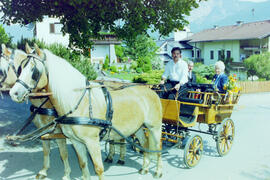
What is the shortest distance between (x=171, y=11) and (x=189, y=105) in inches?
116

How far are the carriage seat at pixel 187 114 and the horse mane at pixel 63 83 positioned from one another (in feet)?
10.2

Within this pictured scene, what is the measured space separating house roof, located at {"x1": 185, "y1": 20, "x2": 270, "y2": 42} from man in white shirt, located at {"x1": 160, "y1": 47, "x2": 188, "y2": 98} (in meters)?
30.6

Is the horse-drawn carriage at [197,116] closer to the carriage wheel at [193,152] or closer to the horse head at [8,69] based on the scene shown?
the carriage wheel at [193,152]

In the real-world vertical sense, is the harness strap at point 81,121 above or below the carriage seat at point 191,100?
below

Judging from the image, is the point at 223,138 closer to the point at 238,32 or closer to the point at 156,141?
the point at 156,141

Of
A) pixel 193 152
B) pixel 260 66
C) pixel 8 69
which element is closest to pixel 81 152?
pixel 8 69

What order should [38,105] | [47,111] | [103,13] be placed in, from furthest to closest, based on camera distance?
[103,13] → [38,105] → [47,111]

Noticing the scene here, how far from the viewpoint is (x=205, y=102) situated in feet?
21.3

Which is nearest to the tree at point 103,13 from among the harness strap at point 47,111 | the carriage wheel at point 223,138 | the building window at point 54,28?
the carriage wheel at point 223,138

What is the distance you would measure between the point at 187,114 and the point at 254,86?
15.2 m

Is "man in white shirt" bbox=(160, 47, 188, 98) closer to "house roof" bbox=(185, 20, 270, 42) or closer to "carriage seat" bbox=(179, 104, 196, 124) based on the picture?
"carriage seat" bbox=(179, 104, 196, 124)

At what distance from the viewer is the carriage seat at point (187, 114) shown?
6415 mm

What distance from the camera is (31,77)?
12.7 ft

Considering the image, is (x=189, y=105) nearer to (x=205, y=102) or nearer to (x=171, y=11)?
(x=205, y=102)
